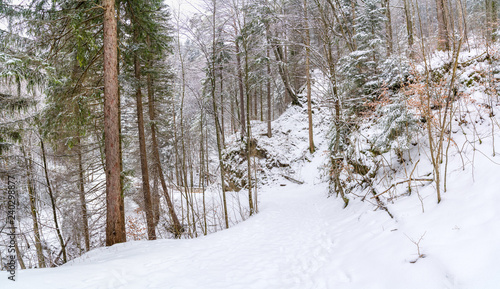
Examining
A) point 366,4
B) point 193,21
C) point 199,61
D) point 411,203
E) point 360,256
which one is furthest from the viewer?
point 366,4

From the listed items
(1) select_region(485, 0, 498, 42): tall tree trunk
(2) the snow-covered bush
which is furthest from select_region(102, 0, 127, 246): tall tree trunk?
(1) select_region(485, 0, 498, 42): tall tree trunk

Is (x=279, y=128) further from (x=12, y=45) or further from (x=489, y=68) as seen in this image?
(x=12, y=45)

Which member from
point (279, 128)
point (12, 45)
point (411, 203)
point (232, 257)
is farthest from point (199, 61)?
point (279, 128)

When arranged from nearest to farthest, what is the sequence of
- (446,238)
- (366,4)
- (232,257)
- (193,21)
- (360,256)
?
(446,238) → (360,256) → (232,257) → (193,21) → (366,4)

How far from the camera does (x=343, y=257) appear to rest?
11.2 feet

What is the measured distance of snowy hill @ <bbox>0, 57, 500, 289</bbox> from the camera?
86.0 inches

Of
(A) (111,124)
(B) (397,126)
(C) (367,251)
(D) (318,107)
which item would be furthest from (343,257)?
(A) (111,124)

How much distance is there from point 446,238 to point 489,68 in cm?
433

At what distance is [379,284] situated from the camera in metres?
2.45

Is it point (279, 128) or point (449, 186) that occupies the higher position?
point (279, 128)

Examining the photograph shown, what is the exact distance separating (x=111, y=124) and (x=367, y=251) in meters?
6.10

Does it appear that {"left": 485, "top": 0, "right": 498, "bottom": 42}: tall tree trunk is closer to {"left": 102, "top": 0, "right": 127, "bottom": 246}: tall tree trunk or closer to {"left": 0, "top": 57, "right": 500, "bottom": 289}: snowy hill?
{"left": 0, "top": 57, "right": 500, "bottom": 289}: snowy hill

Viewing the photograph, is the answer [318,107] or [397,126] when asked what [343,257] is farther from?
[318,107]

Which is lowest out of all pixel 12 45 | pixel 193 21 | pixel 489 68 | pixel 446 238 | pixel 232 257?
pixel 232 257
